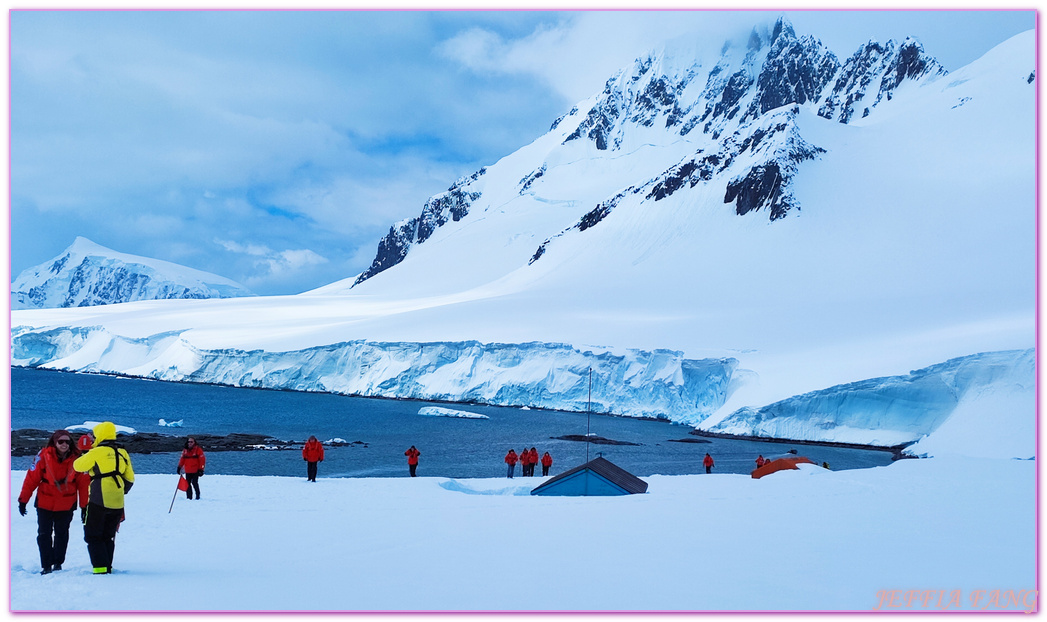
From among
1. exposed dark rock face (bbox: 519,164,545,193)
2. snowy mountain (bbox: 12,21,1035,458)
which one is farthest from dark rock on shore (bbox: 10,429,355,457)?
exposed dark rock face (bbox: 519,164,545,193)

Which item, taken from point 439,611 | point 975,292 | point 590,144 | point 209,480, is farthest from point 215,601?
point 590,144

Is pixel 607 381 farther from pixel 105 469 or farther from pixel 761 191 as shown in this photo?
pixel 761 191

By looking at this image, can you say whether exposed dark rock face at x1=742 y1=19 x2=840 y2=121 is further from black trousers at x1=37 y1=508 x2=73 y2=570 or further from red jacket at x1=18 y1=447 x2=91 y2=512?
black trousers at x1=37 y1=508 x2=73 y2=570

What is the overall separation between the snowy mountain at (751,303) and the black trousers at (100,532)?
28.6 m

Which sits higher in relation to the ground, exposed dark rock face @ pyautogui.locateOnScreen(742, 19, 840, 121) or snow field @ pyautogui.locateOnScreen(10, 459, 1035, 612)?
exposed dark rock face @ pyautogui.locateOnScreen(742, 19, 840, 121)

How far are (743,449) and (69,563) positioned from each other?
3441 cm

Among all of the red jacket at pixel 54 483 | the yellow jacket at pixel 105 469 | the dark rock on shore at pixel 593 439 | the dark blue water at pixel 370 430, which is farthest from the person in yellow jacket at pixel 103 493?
the dark rock on shore at pixel 593 439

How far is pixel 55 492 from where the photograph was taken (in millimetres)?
6973

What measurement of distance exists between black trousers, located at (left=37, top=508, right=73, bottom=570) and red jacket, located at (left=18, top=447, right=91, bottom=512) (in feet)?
0.20

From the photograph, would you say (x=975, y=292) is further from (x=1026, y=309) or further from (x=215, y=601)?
(x=215, y=601)

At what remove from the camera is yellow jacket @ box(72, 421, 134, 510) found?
6730 mm

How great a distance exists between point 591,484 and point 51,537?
10271 mm

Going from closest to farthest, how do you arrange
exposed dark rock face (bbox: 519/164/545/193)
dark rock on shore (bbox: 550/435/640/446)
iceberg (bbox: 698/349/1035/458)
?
iceberg (bbox: 698/349/1035/458) < dark rock on shore (bbox: 550/435/640/446) < exposed dark rock face (bbox: 519/164/545/193)

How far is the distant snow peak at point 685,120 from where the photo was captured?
116 meters
